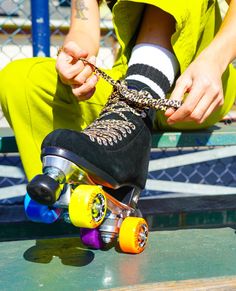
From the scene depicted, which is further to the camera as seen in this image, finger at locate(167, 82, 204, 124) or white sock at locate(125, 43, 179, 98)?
white sock at locate(125, 43, 179, 98)

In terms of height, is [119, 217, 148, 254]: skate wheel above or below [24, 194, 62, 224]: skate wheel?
below

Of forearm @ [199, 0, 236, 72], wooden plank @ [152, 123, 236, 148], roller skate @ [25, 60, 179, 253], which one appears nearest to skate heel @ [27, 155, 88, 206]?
roller skate @ [25, 60, 179, 253]

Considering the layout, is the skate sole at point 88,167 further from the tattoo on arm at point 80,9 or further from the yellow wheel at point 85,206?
the tattoo on arm at point 80,9

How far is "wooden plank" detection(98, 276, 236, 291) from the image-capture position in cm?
108

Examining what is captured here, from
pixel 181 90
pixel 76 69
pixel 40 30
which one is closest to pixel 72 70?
pixel 76 69

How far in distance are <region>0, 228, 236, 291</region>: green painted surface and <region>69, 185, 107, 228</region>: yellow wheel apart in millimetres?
185

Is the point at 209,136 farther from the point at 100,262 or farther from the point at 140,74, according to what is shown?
the point at 100,262

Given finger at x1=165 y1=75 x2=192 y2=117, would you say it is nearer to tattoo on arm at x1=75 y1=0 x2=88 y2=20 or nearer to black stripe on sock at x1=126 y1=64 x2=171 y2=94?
black stripe on sock at x1=126 y1=64 x2=171 y2=94

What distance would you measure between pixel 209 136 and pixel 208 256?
38cm

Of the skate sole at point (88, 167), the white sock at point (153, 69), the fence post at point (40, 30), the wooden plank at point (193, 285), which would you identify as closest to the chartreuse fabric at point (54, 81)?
the white sock at point (153, 69)

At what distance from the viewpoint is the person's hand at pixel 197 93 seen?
1.14 m

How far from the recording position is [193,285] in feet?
3.63

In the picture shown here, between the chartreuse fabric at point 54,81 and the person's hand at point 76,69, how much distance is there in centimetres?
13

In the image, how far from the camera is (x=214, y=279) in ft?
3.75
